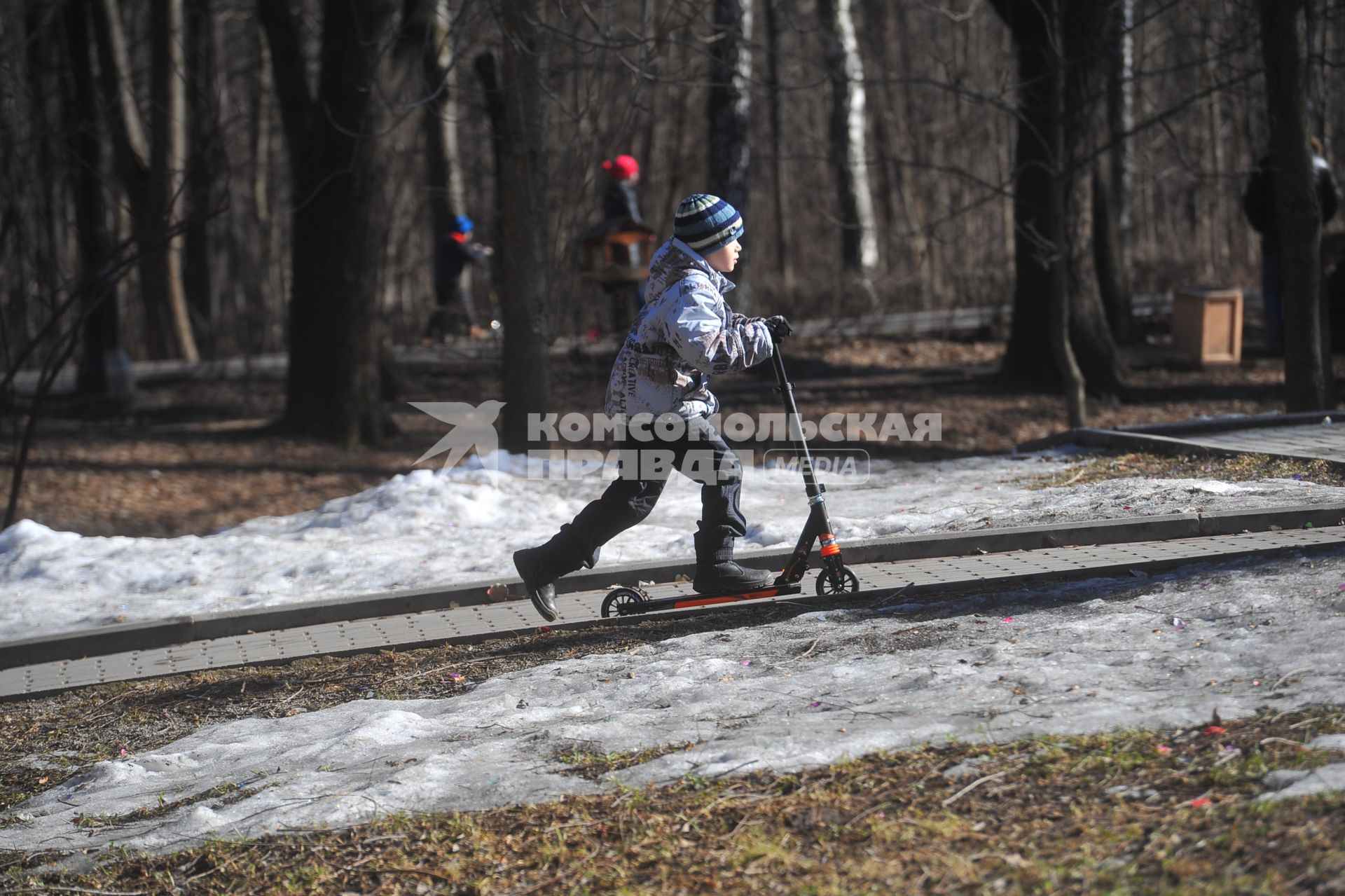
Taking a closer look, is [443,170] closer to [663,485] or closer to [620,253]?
Result: [620,253]

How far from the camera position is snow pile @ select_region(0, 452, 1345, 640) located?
7422 millimetres

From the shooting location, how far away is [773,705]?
4.47 meters

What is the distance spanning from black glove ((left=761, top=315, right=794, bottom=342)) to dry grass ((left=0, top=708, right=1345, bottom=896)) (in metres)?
2.37

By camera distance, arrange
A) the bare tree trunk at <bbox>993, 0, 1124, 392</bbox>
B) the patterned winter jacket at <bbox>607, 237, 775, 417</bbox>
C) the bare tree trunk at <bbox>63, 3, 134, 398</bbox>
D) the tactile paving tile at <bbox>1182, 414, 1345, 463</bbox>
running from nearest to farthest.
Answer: the patterned winter jacket at <bbox>607, 237, 775, 417</bbox>, the tactile paving tile at <bbox>1182, 414, 1345, 463</bbox>, the bare tree trunk at <bbox>993, 0, 1124, 392</bbox>, the bare tree trunk at <bbox>63, 3, 134, 398</bbox>

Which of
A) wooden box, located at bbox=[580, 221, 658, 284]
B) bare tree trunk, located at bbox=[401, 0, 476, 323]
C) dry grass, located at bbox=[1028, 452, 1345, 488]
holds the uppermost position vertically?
bare tree trunk, located at bbox=[401, 0, 476, 323]

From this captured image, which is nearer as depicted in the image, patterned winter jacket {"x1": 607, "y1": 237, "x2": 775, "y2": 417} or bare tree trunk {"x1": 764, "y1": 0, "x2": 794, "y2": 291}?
patterned winter jacket {"x1": 607, "y1": 237, "x2": 775, "y2": 417}

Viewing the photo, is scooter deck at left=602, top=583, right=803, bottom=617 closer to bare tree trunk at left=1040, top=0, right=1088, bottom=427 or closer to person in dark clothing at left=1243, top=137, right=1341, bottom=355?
bare tree trunk at left=1040, top=0, right=1088, bottom=427

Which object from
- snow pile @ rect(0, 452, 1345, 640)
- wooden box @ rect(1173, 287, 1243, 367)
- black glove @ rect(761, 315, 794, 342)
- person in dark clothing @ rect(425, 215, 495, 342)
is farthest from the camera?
person in dark clothing @ rect(425, 215, 495, 342)

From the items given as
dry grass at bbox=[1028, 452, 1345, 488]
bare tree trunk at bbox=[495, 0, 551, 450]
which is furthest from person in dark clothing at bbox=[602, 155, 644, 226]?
dry grass at bbox=[1028, 452, 1345, 488]

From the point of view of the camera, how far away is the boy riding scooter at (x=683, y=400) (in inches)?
217

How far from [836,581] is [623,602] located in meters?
0.96

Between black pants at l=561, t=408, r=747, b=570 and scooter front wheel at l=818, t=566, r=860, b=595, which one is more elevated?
black pants at l=561, t=408, r=747, b=570

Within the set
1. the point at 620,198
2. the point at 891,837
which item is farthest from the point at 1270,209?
the point at 891,837

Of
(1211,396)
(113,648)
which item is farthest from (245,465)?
(1211,396)
